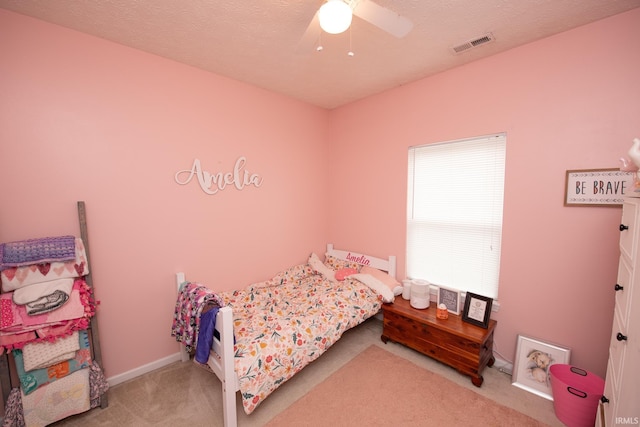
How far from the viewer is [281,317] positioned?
7.36 ft

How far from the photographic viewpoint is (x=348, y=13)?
4.10 ft

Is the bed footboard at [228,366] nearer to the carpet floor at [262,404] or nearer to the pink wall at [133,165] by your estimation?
the carpet floor at [262,404]

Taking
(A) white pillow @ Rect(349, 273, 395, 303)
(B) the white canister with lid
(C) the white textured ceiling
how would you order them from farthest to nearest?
1. (A) white pillow @ Rect(349, 273, 395, 303)
2. (B) the white canister with lid
3. (C) the white textured ceiling

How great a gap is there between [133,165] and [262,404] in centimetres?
212

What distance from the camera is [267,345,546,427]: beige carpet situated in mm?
1809

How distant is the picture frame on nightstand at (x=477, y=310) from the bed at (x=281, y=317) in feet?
2.21

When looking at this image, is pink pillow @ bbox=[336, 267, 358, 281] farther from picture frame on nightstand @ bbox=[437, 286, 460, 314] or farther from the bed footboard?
the bed footboard

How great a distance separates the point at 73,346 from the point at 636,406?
3.05 meters

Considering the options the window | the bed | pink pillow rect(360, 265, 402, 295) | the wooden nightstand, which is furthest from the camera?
pink pillow rect(360, 265, 402, 295)

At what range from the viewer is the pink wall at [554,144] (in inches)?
70.1

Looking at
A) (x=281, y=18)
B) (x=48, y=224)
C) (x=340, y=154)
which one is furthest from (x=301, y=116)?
(x=48, y=224)

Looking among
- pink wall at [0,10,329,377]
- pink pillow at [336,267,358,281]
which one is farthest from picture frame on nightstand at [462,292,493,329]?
pink wall at [0,10,329,377]

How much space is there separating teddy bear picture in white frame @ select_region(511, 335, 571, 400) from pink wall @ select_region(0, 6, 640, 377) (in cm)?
9

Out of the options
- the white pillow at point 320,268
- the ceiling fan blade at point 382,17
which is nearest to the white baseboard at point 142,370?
the white pillow at point 320,268
